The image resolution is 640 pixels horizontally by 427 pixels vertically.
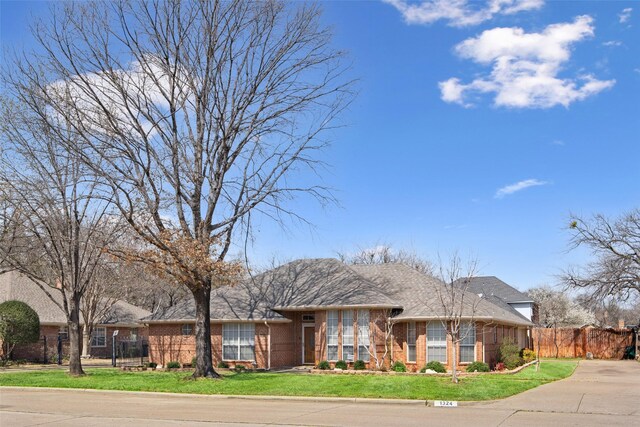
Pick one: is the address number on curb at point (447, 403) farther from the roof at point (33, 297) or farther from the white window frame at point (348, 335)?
the roof at point (33, 297)

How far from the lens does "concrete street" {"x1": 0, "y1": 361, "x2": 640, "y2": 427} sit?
1491 cm

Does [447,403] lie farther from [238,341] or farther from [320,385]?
[238,341]

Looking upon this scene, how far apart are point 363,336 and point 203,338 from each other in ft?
26.7

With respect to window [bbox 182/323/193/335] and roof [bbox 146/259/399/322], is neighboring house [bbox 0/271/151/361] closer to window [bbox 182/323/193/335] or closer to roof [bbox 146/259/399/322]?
window [bbox 182/323/193/335]

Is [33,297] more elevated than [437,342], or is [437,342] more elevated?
[33,297]

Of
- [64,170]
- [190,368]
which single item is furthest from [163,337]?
[64,170]

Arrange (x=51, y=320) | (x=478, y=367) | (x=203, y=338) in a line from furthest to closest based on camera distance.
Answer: (x=51, y=320)
(x=478, y=367)
(x=203, y=338)

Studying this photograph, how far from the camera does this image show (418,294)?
3164 centimetres

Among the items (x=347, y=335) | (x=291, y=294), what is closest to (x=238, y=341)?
(x=291, y=294)

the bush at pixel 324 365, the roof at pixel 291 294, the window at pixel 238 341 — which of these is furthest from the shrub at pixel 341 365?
the window at pixel 238 341

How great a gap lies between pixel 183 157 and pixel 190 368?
42.0 ft

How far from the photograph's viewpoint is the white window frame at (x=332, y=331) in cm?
3123

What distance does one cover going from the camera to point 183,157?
83.0 feet

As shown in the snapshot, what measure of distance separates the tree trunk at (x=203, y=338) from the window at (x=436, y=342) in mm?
9345
